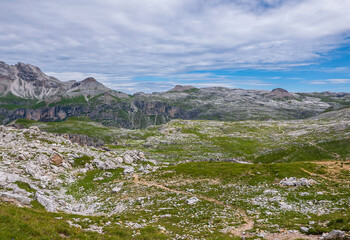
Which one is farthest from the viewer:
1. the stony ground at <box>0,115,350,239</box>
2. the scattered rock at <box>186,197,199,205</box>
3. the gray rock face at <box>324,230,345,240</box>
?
the scattered rock at <box>186,197,199,205</box>

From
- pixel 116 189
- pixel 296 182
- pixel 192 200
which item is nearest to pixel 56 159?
pixel 116 189

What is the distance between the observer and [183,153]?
471 feet

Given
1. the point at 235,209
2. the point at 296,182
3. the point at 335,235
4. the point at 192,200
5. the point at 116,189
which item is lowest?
the point at 116,189

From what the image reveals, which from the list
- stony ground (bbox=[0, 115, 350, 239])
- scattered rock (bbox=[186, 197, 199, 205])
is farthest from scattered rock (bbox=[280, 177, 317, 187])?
scattered rock (bbox=[186, 197, 199, 205])

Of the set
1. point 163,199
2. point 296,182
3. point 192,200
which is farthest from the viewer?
point 296,182

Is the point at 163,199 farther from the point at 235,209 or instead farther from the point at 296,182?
the point at 296,182

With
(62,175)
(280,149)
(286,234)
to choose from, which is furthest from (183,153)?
(286,234)

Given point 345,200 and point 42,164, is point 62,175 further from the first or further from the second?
point 345,200

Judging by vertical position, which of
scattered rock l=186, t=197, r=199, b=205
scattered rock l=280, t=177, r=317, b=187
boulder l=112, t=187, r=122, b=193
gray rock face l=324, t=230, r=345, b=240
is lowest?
boulder l=112, t=187, r=122, b=193

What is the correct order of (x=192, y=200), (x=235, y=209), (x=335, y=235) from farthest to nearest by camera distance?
(x=192, y=200) → (x=235, y=209) → (x=335, y=235)

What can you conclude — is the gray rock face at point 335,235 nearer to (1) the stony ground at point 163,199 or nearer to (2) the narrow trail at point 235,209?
(1) the stony ground at point 163,199

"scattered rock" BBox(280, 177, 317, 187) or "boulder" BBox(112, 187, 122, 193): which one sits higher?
"scattered rock" BBox(280, 177, 317, 187)

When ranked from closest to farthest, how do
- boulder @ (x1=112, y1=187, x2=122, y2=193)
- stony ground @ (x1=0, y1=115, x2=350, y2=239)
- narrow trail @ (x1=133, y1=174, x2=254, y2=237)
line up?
stony ground @ (x1=0, y1=115, x2=350, y2=239), narrow trail @ (x1=133, y1=174, x2=254, y2=237), boulder @ (x1=112, y1=187, x2=122, y2=193)

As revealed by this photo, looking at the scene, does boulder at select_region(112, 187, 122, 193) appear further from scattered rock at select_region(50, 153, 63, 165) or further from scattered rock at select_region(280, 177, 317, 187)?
scattered rock at select_region(280, 177, 317, 187)
